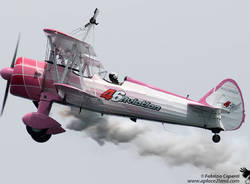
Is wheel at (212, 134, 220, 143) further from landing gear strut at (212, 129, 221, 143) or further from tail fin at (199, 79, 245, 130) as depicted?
tail fin at (199, 79, 245, 130)

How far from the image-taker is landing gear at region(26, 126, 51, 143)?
17078 mm

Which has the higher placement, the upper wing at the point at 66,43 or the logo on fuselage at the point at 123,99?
the upper wing at the point at 66,43

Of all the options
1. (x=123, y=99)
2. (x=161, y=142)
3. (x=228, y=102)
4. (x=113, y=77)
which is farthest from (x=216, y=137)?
(x=113, y=77)

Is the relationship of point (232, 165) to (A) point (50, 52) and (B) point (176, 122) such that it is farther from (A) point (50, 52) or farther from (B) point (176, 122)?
(A) point (50, 52)

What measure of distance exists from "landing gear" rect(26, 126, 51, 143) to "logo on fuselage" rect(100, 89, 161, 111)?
7.36 feet

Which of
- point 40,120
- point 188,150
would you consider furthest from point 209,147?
point 40,120

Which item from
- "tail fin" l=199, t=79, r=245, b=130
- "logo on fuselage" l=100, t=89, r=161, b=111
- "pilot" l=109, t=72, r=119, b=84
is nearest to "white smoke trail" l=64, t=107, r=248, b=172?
"tail fin" l=199, t=79, r=245, b=130

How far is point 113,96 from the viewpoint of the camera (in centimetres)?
1764

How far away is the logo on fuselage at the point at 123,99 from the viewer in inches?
693

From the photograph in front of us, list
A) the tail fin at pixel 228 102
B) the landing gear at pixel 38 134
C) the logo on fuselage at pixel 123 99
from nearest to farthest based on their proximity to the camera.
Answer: the landing gear at pixel 38 134 → the logo on fuselage at pixel 123 99 → the tail fin at pixel 228 102

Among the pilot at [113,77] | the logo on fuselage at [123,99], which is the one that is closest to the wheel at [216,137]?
the logo on fuselage at [123,99]

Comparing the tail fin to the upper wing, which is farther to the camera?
the tail fin

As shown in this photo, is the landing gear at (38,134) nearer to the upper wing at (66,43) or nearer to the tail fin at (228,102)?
the upper wing at (66,43)

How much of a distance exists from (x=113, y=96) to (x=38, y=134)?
9.02ft
